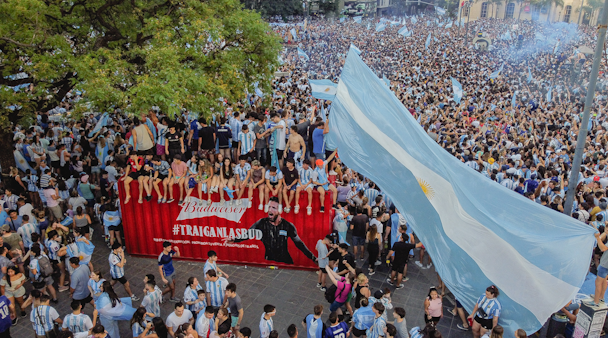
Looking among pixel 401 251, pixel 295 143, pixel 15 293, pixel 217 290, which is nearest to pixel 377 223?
pixel 401 251

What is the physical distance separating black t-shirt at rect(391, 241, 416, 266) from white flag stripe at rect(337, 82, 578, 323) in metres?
3.24

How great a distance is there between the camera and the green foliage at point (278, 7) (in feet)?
220

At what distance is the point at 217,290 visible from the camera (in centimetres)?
837

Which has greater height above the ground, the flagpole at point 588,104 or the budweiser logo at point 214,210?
the flagpole at point 588,104

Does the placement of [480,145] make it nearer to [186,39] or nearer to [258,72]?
[258,72]

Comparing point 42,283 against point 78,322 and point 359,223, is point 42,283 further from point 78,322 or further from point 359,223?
point 359,223

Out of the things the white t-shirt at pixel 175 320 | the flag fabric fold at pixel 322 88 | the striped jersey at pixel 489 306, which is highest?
the flag fabric fold at pixel 322 88

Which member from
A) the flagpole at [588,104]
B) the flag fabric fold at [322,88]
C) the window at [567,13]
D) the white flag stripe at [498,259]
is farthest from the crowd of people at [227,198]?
the window at [567,13]

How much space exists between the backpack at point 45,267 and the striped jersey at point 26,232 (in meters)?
1.35

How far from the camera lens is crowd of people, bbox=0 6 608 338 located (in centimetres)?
775

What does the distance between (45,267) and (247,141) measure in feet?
17.4

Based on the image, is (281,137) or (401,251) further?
(281,137)

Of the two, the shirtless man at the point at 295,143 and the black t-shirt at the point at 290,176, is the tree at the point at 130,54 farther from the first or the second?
the black t-shirt at the point at 290,176

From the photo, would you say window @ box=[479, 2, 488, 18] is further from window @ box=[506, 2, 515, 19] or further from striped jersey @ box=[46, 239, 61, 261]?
striped jersey @ box=[46, 239, 61, 261]
